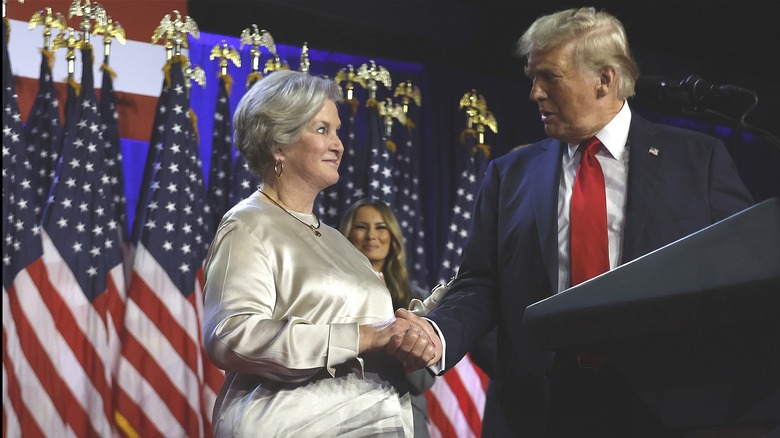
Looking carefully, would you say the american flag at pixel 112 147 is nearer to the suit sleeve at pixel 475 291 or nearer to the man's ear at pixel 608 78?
the suit sleeve at pixel 475 291

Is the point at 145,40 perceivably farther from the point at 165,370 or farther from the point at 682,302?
the point at 682,302

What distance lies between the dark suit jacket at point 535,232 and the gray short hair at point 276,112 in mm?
453

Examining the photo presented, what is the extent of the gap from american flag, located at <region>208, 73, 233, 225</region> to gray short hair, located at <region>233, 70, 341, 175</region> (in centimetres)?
314

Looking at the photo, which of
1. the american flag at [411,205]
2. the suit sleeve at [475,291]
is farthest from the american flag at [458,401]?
the suit sleeve at [475,291]

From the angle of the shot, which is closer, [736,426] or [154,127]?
[736,426]

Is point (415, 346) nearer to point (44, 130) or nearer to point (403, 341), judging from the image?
point (403, 341)

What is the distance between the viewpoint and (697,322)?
0.96 m

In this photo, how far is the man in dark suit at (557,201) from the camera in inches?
68.4

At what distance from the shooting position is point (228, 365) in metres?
1.73

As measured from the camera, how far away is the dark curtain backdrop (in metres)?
5.49

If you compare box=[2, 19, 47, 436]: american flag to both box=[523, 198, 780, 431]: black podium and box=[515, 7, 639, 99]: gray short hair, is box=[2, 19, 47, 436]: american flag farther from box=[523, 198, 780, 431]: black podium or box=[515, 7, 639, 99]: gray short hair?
box=[523, 198, 780, 431]: black podium

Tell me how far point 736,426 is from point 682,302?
18 cm

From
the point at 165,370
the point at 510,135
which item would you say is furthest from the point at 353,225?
the point at 510,135

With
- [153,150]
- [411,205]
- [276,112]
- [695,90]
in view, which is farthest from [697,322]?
[411,205]
